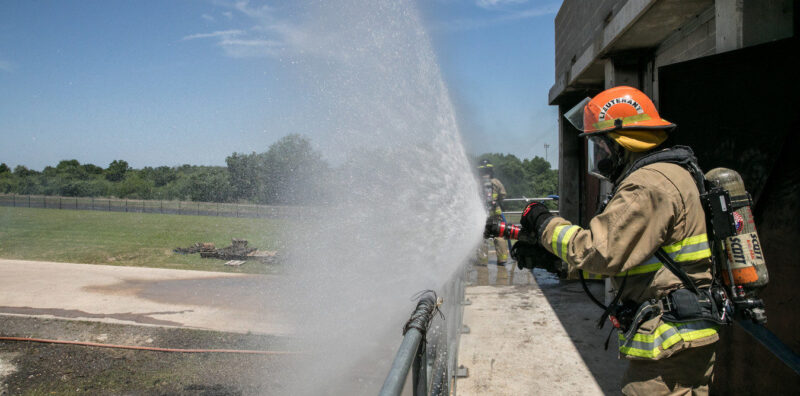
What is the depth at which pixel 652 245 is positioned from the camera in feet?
5.91

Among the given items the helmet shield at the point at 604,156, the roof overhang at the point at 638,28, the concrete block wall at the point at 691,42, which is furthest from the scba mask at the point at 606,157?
the roof overhang at the point at 638,28

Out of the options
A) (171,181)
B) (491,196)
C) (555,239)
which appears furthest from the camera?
(171,181)

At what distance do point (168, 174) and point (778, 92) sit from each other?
54571 millimetres

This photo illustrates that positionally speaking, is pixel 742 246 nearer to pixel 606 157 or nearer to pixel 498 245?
pixel 606 157

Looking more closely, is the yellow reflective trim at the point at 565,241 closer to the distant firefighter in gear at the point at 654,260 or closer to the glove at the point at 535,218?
the distant firefighter in gear at the point at 654,260

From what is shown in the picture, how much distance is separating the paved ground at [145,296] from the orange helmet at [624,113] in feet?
15.7

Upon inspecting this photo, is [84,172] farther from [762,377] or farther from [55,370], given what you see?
[762,377]

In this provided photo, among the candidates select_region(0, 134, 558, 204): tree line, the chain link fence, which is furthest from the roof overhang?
the chain link fence

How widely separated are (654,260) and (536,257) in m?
0.68

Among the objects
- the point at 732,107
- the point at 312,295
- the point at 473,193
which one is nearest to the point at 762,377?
the point at 732,107

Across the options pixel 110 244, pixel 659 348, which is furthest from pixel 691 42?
pixel 110 244

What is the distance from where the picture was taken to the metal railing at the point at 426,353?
1175 mm

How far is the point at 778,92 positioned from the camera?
2566 mm

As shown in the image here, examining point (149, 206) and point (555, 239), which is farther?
point (149, 206)
